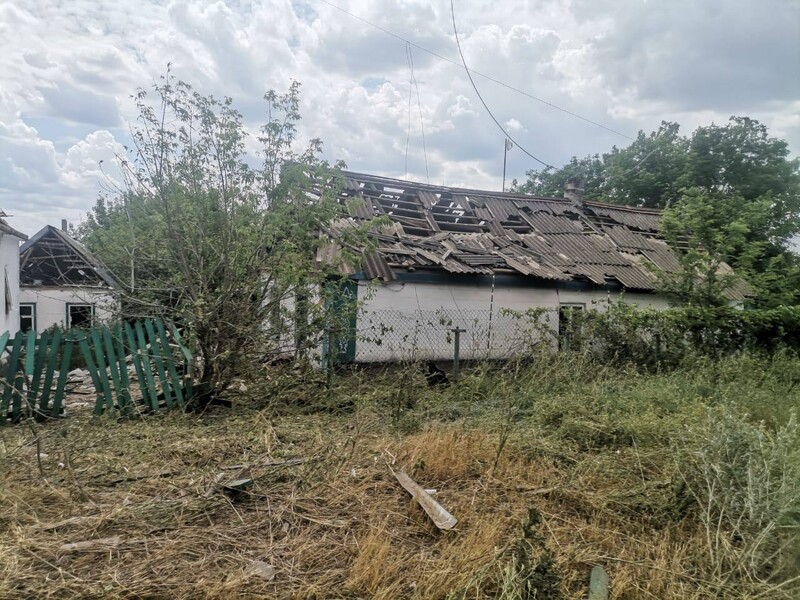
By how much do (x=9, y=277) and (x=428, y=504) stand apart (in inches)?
514

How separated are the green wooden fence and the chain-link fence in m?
3.46

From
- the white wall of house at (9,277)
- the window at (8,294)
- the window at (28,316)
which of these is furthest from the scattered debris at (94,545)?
the window at (28,316)

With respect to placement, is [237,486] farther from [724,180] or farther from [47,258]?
[724,180]

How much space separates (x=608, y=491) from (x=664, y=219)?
9.51m

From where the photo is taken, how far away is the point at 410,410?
Result: 5.92 meters

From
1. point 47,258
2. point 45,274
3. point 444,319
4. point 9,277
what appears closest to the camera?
point 444,319

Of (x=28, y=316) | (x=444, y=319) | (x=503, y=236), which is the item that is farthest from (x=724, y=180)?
(x=28, y=316)

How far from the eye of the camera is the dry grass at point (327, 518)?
2.67 m

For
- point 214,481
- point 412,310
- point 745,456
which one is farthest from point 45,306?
point 745,456

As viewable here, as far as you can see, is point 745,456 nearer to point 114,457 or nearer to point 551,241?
point 114,457

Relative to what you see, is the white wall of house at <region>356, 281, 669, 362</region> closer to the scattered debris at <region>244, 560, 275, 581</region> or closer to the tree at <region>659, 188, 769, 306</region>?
the tree at <region>659, 188, 769, 306</region>

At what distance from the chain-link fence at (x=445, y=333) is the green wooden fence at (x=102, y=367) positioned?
3456mm

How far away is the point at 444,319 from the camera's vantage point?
9.70 m

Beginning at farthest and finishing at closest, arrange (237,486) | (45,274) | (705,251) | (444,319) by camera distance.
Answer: (45,274), (705,251), (444,319), (237,486)
